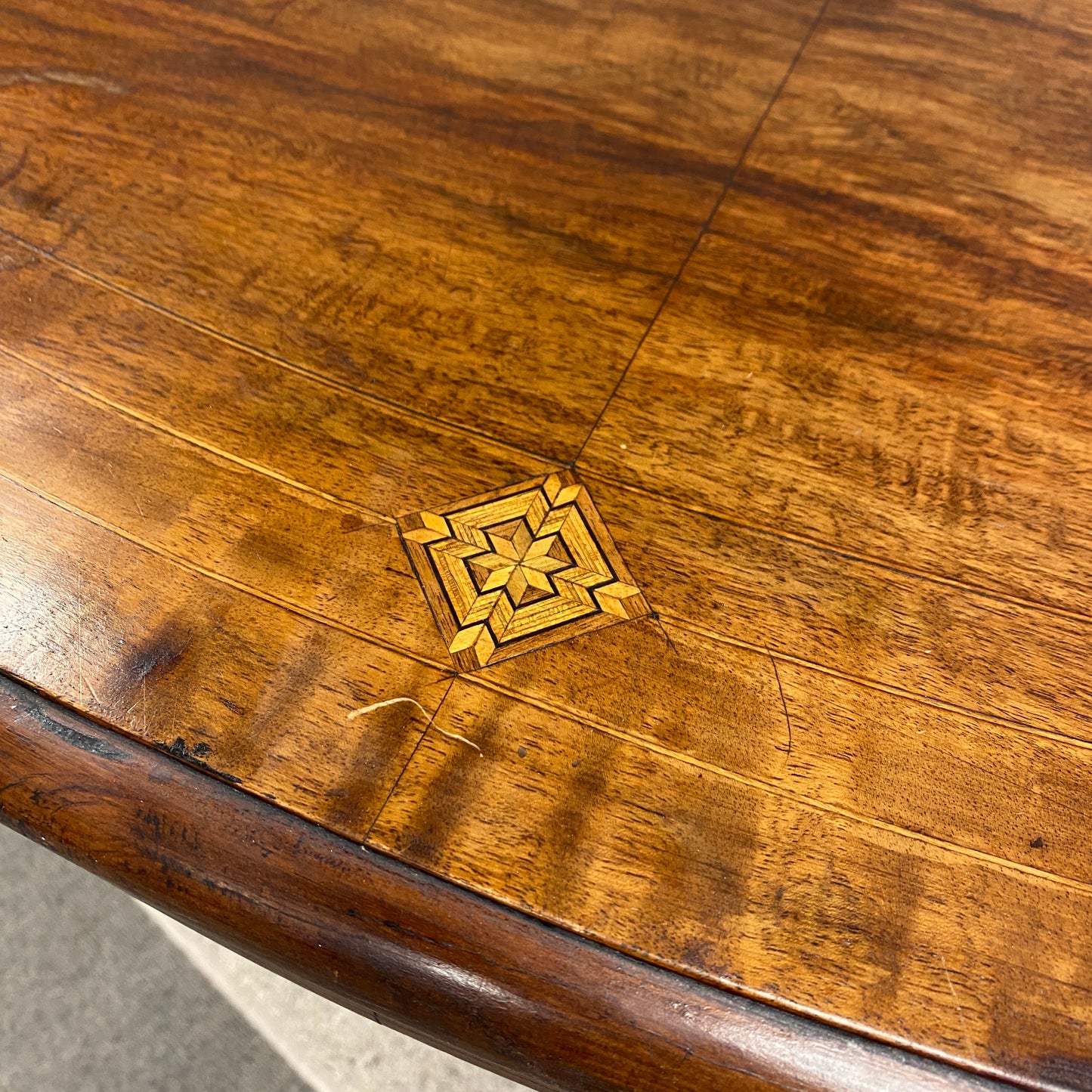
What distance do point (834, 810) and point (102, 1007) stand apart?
2.95ft

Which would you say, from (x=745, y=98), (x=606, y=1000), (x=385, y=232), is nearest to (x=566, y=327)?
(x=385, y=232)

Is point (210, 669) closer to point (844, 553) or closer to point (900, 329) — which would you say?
point (844, 553)

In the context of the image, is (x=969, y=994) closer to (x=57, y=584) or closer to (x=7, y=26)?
(x=57, y=584)

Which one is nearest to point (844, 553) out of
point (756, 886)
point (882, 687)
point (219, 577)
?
point (882, 687)

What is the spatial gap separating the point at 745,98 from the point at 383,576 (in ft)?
1.47

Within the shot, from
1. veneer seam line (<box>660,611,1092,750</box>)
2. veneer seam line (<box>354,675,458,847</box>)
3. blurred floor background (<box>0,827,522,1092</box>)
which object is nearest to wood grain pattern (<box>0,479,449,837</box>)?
veneer seam line (<box>354,675,458,847</box>)

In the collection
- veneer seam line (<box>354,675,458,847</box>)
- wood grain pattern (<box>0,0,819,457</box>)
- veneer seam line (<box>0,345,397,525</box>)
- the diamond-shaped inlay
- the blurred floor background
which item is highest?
wood grain pattern (<box>0,0,819,457</box>)

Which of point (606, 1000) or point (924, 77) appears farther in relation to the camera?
point (924, 77)

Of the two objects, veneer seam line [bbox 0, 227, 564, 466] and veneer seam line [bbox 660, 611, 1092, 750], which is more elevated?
veneer seam line [bbox 0, 227, 564, 466]

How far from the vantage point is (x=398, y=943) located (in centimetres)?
41

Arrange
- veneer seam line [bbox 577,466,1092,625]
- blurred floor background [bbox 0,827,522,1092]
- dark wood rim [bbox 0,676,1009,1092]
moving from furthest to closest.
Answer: blurred floor background [bbox 0,827,522,1092], veneer seam line [bbox 577,466,1092,625], dark wood rim [bbox 0,676,1009,1092]

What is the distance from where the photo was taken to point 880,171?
69 centimetres

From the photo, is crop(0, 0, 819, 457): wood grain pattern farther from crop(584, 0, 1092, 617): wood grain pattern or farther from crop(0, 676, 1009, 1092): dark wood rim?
crop(0, 676, 1009, 1092): dark wood rim

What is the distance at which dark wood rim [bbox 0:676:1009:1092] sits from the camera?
1.26 ft
